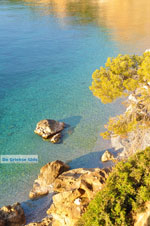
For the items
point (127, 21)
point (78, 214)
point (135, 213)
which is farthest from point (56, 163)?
point (127, 21)

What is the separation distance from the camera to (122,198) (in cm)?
718

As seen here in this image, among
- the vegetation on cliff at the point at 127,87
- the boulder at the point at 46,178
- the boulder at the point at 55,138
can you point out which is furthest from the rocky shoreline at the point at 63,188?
the vegetation on cliff at the point at 127,87

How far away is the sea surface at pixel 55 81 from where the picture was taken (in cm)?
1764

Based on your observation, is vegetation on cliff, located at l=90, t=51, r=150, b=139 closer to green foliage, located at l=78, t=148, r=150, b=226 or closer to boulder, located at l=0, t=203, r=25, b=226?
green foliage, located at l=78, t=148, r=150, b=226

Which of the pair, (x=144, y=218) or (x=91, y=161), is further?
(x=91, y=161)

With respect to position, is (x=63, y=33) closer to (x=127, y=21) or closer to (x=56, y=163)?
(x=127, y=21)

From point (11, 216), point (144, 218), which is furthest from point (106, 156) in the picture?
point (144, 218)

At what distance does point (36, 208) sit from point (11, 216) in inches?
65.5

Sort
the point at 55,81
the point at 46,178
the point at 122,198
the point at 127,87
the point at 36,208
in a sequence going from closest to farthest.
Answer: the point at 122,198 → the point at 36,208 → the point at 127,87 → the point at 46,178 → the point at 55,81

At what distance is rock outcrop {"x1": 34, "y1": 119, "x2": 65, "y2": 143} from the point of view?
19188mm

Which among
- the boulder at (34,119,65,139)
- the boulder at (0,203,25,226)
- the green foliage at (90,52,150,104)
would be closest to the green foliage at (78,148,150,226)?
the boulder at (0,203,25,226)

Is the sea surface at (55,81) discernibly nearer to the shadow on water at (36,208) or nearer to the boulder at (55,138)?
the boulder at (55,138)

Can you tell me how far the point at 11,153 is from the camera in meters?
18.2

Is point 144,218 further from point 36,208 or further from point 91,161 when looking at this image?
point 91,161
